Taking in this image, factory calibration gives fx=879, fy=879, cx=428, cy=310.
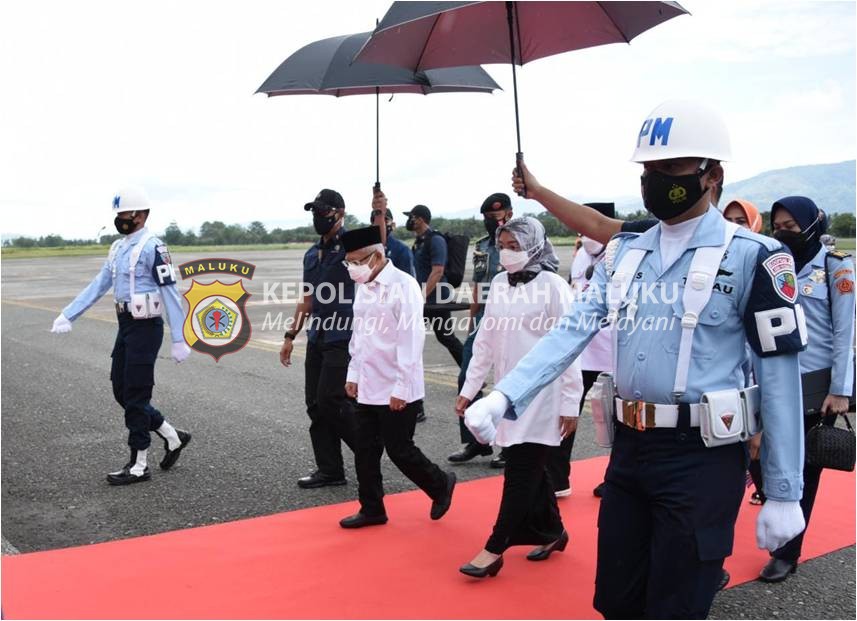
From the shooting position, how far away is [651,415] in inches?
110

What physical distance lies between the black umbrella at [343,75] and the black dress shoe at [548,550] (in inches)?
136

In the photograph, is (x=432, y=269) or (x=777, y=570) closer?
(x=777, y=570)

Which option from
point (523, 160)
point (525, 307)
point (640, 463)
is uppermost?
point (523, 160)

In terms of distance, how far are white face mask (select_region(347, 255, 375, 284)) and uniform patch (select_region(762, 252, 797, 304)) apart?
9.89 ft

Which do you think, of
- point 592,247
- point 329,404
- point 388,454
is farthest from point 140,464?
point 592,247

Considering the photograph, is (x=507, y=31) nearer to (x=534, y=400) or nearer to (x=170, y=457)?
(x=534, y=400)

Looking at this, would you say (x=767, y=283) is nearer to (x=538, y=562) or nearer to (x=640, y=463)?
(x=640, y=463)

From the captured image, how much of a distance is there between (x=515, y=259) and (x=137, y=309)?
3.07 m

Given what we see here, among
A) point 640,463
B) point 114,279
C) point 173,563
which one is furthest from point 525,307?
point 114,279

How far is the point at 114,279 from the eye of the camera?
21.5ft

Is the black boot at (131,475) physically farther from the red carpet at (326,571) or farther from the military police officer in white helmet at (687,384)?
the military police officer in white helmet at (687,384)

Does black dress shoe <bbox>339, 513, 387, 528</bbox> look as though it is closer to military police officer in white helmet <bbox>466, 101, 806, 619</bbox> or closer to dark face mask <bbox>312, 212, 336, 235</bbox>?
dark face mask <bbox>312, 212, 336, 235</bbox>

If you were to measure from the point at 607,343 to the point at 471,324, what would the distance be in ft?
5.38

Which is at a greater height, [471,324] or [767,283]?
[767,283]
